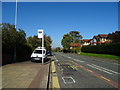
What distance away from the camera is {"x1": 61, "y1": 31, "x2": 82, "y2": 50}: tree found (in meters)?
86.1

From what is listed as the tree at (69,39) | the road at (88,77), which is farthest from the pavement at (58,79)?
the tree at (69,39)

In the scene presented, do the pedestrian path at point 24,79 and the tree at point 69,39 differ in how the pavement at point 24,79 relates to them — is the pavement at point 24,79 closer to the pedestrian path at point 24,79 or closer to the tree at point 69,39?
the pedestrian path at point 24,79

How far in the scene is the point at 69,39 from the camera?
3425 inches

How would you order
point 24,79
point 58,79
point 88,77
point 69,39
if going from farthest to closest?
point 69,39 < point 88,77 < point 58,79 < point 24,79

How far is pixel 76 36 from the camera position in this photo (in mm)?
93812

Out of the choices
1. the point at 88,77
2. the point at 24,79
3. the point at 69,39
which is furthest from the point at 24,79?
the point at 69,39

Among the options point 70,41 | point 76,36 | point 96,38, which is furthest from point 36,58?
point 76,36

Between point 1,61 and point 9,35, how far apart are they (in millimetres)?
2806

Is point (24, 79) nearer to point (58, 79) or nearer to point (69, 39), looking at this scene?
point (58, 79)

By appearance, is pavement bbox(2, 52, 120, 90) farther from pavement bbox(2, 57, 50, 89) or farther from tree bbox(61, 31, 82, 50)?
tree bbox(61, 31, 82, 50)

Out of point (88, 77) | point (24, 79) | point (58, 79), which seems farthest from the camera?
point (88, 77)

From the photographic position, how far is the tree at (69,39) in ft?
282

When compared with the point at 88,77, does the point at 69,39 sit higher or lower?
higher

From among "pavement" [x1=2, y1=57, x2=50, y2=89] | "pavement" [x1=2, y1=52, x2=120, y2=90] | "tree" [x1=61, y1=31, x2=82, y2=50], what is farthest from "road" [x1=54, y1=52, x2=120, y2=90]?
"tree" [x1=61, y1=31, x2=82, y2=50]
